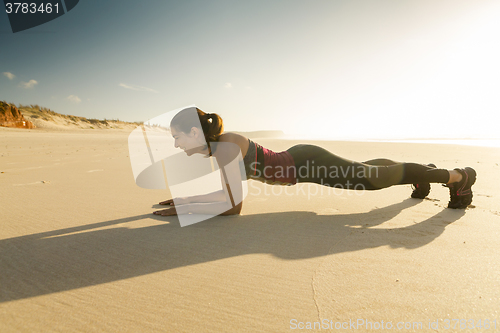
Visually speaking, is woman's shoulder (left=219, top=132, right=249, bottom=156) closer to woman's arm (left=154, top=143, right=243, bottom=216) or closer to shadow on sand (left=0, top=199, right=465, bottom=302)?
woman's arm (left=154, top=143, right=243, bottom=216)

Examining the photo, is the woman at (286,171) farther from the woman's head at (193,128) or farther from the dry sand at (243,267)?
the dry sand at (243,267)

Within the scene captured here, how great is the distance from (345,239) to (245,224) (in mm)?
739

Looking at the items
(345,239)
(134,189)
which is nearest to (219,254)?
(345,239)

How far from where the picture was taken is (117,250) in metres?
1.42

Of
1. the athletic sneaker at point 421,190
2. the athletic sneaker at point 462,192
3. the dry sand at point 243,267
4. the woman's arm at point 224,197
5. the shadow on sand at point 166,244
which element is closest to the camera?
the dry sand at point 243,267

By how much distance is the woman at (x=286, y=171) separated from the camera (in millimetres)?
1959

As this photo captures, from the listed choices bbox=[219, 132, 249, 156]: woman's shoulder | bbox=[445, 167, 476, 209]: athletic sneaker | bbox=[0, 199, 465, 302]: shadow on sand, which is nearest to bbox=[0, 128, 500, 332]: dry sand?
bbox=[0, 199, 465, 302]: shadow on sand

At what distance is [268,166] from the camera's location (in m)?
2.11

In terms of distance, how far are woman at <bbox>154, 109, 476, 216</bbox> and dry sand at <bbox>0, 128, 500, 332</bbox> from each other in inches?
7.6

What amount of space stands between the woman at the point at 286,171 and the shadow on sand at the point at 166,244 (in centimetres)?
17

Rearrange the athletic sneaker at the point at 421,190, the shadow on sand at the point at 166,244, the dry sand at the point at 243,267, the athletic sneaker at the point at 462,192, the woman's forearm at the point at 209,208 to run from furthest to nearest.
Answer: the athletic sneaker at the point at 421,190 → the athletic sneaker at the point at 462,192 → the woman's forearm at the point at 209,208 → the shadow on sand at the point at 166,244 → the dry sand at the point at 243,267

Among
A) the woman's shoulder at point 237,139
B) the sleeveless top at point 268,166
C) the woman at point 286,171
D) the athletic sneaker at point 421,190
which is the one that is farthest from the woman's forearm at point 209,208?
the athletic sneaker at point 421,190

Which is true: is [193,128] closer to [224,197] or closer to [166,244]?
[224,197]

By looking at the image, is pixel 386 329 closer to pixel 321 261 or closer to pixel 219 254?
pixel 321 261
